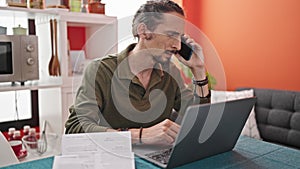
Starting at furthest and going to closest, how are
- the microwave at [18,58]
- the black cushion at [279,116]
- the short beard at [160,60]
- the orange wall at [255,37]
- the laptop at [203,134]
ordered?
the orange wall at [255,37]
the black cushion at [279,116]
the microwave at [18,58]
the short beard at [160,60]
the laptop at [203,134]

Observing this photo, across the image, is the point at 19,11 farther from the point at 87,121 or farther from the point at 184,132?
the point at 184,132


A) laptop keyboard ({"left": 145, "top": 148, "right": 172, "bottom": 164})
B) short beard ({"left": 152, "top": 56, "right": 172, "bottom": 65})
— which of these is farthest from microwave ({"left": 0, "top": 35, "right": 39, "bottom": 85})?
laptop keyboard ({"left": 145, "top": 148, "right": 172, "bottom": 164})

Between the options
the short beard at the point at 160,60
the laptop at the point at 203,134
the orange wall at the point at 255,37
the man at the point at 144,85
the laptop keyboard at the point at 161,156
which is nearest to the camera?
the laptop at the point at 203,134

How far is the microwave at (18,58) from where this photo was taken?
5.65 feet

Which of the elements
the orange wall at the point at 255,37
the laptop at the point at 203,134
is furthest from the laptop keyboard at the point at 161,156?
the orange wall at the point at 255,37

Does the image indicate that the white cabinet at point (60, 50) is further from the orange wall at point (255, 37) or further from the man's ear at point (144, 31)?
the orange wall at point (255, 37)

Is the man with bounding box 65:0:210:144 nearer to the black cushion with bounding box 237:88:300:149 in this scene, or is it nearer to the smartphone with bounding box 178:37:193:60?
the smartphone with bounding box 178:37:193:60

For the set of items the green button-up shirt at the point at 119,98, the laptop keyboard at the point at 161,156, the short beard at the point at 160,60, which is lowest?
the laptop keyboard at the point at 161,156

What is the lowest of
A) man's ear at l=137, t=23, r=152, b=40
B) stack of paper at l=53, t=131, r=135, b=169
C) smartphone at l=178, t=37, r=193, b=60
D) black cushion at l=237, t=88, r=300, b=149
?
black cushion at l=237, t=88, r=300, b=149

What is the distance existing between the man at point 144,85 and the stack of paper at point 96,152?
9 cm

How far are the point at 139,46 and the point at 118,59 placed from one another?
0.14 meters

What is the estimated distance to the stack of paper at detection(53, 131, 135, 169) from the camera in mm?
787

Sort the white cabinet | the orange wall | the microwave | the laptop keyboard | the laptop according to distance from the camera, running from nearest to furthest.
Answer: the laptop < the laptop keyboard < the microwave < the white cabinet < the orange wall

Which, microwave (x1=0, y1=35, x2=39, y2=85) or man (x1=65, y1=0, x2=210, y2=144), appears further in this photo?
microwave (x1=0, y1=35, x2=39, y2=85)
